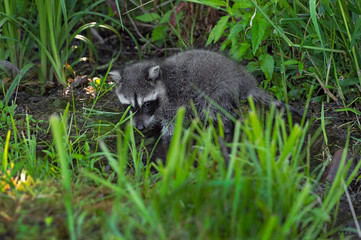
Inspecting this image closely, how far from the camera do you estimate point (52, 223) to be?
7.73 feet

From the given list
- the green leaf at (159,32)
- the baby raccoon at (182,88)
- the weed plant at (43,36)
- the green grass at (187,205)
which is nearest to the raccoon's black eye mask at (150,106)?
the baby raccoon at (182,88)

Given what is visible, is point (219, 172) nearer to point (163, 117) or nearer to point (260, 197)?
point (260, 197)

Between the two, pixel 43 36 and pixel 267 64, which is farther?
pixel 43 36

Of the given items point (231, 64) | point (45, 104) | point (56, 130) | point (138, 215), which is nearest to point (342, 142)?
point (231, 64)

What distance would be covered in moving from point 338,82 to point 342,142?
2.15 feet

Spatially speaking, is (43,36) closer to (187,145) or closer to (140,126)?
(140,126)

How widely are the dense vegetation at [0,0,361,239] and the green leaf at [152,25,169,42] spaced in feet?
0.10

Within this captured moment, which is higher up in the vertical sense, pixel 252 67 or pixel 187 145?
pixel 252 67

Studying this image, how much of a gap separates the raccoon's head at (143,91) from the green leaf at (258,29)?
105 centimetres

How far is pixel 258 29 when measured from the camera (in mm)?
4531

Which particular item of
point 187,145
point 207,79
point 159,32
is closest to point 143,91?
point 207,79

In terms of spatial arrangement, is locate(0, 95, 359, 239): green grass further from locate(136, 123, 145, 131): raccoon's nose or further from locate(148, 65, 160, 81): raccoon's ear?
locate(148, 65, 160, 81): raccoon's ear

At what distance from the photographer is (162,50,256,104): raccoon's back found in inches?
197

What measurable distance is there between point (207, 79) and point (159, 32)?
186cm
